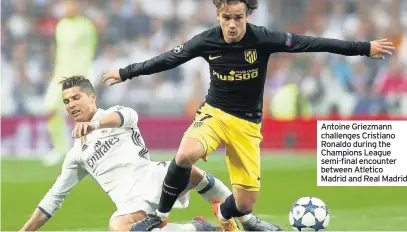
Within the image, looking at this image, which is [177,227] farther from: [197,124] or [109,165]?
[197,124]

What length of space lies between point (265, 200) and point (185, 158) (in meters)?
4.46

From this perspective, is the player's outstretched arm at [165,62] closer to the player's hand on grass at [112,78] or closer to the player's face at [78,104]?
the player's hand on grass at [112,78]

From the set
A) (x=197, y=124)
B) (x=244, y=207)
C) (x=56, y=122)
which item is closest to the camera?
(x=197, y=124)

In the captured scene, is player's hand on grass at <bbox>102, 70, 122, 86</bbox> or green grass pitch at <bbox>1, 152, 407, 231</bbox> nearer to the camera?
player's hand on grass at <bbox>102, 70, 122, 86</bbox>

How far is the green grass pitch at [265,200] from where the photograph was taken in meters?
9.24

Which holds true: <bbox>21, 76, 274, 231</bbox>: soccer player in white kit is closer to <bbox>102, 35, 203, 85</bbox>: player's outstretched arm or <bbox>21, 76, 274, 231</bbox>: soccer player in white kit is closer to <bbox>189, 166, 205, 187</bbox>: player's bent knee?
<bbox>189, 166, 205, 187</bbox>: player's bent knee

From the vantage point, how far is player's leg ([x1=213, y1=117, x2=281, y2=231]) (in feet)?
24.4

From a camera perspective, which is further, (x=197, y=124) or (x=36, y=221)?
(x=36, y=221)

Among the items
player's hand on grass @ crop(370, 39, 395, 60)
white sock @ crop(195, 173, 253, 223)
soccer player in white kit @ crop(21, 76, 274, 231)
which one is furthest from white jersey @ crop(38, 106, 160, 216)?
player's hand on grass @ crop(370, 39, 395, 60)

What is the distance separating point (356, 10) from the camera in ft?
66.1

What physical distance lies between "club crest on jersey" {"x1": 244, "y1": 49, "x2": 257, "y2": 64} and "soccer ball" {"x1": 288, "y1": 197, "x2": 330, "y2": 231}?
1309mm

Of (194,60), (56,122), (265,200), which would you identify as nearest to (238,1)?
(265,200)

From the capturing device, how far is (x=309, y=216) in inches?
305

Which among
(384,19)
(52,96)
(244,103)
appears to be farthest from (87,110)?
(384,19)
